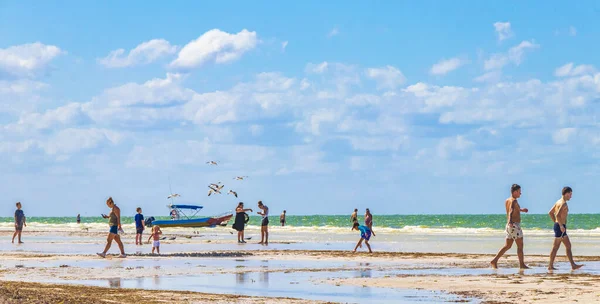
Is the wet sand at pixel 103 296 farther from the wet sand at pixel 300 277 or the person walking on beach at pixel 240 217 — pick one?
the person walking on beach at pixel 240 217

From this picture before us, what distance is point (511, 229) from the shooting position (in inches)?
771

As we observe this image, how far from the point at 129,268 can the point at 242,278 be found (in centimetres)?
386

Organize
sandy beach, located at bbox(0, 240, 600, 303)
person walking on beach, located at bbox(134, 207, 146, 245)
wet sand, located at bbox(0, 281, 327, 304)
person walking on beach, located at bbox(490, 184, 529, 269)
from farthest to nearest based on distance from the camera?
person walking on beach, located at bbox(134, 207, 146, 245)
person walking on beach, located at bbox(490, 184, 529, 269)
sandy beach, located at bbox(0, 240, 600, 303)
wet sand, located at bbox(0, 281, 327, 304)

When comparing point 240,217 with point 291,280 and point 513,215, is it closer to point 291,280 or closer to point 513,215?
point 513,215

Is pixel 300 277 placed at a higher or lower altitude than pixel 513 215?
lower

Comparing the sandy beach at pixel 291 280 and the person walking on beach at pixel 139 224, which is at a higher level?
the person walking on beach at pixel 139 224

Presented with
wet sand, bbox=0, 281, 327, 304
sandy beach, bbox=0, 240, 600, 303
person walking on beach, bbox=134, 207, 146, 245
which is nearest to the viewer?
wet sand, bbox=0, 281, 327, 304

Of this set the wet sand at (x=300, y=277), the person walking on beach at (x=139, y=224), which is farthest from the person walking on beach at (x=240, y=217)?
the wet sand at (x=300, y=277)

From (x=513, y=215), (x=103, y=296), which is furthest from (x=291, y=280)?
(x=513, y=215)

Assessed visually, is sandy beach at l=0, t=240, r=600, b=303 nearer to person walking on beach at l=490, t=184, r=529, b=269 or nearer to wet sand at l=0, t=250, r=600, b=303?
wet sand at l=0, t=250, r=600, b=303

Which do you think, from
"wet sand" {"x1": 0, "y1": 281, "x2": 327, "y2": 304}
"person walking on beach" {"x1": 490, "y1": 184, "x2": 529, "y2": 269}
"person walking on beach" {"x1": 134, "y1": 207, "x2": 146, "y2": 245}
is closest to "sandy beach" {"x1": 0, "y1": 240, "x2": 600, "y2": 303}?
"wet sand" {"x1": 0, "y1": 281, "x2": 327, "y2": 304}

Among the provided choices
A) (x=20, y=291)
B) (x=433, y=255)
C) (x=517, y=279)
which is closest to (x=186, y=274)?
(x=20, y=291)

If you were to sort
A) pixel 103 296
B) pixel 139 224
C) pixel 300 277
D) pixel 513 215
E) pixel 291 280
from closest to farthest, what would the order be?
pixel 103 296, pixel 291 280, pixel 300 277, pixel 513 215, pixel 139 224

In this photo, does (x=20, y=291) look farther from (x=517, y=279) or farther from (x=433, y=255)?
(x=433, y=255)
